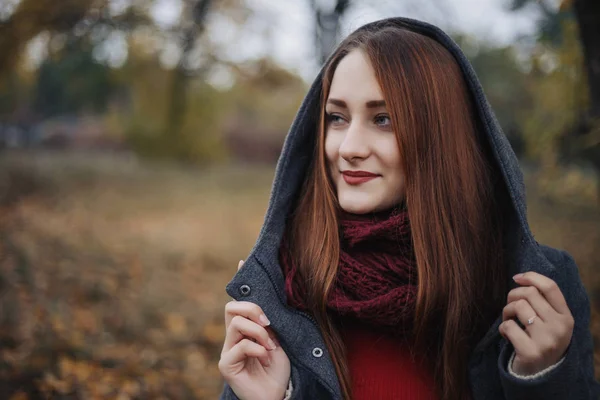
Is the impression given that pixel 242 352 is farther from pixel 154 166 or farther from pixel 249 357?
pixel 154 166

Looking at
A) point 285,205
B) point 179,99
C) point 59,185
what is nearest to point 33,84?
point 59,185

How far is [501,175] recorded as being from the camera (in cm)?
186

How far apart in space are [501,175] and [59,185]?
11.8 m

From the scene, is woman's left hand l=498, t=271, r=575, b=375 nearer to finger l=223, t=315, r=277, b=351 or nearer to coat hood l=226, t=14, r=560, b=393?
coat hood l=226, t=14, r=560, b=393

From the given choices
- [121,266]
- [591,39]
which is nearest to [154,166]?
[121,266]

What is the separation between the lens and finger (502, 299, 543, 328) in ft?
4.83

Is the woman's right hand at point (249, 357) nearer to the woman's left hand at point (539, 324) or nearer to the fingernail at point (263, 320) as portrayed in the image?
the fingernail at point (263, 320)

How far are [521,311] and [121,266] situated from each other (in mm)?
6795

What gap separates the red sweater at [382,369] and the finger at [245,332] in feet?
1.09

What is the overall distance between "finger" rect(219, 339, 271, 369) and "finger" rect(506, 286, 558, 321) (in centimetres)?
78

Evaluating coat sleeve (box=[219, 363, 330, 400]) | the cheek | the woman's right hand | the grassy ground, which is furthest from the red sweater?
the grassy ground

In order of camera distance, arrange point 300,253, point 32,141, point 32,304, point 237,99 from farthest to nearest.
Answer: point 237,99, point 32,141, point 32,304, point 300,253

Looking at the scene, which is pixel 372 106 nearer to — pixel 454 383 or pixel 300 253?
pixel 300 253

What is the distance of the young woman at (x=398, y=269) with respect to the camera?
157cm
